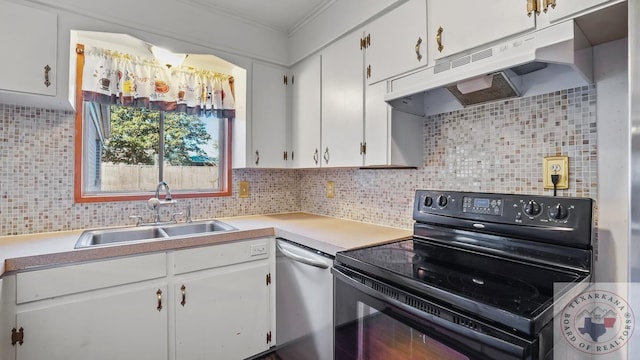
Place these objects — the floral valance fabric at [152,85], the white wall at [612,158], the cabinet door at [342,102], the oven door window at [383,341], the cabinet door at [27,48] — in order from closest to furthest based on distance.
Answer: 1. the oven door window at [383,341]
2. the white wall at [612,158]
3. the cabinet door at [27,48]
4. the cabinet door at [342,102]
5. the floral valance fabric at [152,85]

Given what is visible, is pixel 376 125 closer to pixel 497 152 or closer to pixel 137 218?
pixel 497 152

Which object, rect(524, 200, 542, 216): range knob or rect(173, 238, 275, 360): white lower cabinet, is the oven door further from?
rect(173, 238, 275, 360): white lower cabinet

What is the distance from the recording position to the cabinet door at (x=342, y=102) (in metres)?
1.79

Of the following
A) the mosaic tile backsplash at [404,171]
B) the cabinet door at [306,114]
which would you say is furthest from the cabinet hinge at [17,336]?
the cabinet door at [306,114]

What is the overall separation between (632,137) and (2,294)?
2168 millimetres

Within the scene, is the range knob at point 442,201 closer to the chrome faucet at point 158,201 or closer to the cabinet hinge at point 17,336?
the chrome faucet at point 158,201

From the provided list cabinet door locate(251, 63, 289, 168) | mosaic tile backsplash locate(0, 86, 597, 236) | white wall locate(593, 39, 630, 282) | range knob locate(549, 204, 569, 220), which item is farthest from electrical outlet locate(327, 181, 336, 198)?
white wall locate(593, 39, 630, 282)

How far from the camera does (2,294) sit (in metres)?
1.21

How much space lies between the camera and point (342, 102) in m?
1.90

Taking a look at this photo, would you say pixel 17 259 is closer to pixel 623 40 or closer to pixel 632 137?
pixel 632 137

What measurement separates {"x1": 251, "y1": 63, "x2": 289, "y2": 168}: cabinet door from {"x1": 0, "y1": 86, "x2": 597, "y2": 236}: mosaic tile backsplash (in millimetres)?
361

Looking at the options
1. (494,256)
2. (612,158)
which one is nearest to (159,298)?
(494,256)

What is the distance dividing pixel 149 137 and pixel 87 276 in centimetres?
115

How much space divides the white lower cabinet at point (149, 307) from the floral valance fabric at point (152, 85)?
3.72 feet
